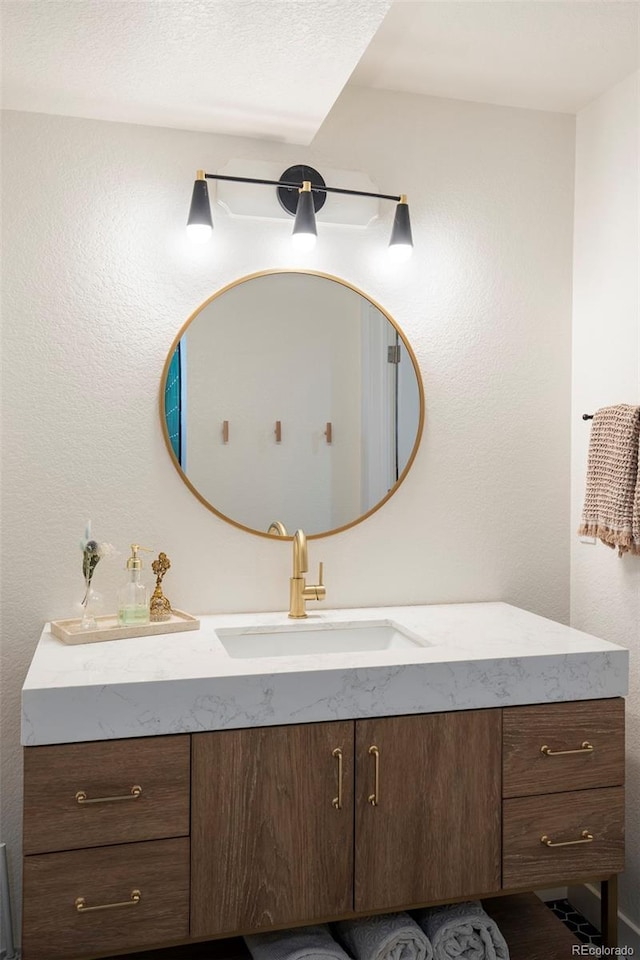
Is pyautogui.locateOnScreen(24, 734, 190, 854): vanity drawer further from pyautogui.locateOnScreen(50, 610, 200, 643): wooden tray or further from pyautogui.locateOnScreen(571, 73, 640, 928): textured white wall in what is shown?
pyautogui.locateOnScreen(571, 73, 640, 928): textured white wall

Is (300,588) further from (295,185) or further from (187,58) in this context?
(187,58)

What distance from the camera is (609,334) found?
2.31 metres

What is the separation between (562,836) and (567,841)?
17 millimetres

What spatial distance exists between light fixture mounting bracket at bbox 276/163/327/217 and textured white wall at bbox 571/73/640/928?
33.1 inches

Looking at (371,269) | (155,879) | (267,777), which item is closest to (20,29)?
(371,269)

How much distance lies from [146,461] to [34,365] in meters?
0.39

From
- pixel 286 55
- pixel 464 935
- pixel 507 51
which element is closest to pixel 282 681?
pixel 464 935

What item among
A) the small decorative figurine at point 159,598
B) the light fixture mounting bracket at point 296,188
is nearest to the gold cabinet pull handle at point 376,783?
the small decorative figurine at point 159,598

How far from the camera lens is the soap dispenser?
6.48ft

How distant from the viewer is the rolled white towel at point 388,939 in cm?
171

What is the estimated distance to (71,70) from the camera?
1.84 m

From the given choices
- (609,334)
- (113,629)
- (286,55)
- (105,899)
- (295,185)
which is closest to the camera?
(105,899)

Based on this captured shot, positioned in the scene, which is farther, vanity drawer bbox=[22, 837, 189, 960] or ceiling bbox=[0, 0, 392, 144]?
ceiling bbox=[0, 0, 392, 144]

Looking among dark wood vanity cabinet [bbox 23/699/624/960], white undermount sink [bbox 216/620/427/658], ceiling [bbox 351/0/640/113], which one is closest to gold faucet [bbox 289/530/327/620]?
white undermount sink [bbox 216/620/427/658]
